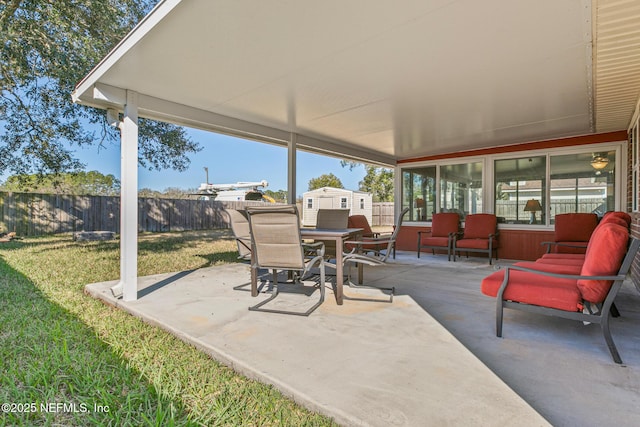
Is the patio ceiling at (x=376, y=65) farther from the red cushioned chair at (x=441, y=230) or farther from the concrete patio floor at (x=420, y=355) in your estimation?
the red cushioned chair at (x=441, y=230)

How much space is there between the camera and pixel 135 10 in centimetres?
718

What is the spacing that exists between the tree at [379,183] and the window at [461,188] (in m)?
18.5

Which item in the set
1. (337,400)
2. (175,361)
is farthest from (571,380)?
(175,361)

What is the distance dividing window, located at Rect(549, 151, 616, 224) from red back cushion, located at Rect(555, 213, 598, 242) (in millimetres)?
501

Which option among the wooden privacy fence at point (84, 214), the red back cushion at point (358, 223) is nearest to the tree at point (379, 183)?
the wooden privacy fence at point (84, 214)

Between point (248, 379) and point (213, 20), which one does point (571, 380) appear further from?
point (213, 20)

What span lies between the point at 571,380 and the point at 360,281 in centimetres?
250

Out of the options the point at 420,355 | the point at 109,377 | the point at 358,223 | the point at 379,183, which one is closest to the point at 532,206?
the point at 358,223

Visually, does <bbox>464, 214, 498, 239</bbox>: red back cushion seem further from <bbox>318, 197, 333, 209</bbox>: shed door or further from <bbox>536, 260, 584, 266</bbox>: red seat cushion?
<bbox>318, 197, 333, 209</bbox>: shed door

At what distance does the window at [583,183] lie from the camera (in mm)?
5898

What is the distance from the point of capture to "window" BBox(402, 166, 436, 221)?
26.7 feet

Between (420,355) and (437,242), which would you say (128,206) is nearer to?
(420,355)

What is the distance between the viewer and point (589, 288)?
7.46ft

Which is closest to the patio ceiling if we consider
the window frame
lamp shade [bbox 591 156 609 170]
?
the window frame
